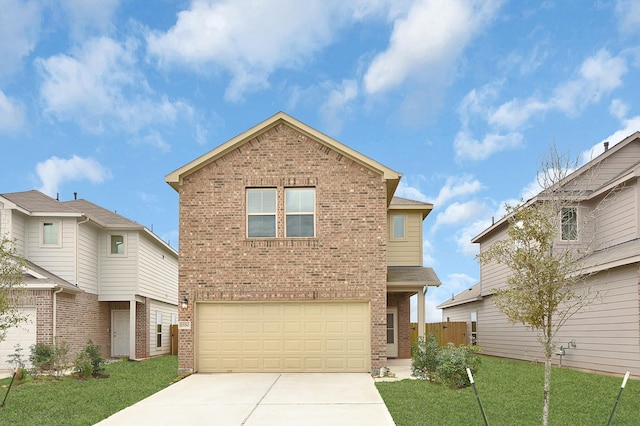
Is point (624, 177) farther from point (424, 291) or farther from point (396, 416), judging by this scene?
point (396, 416)

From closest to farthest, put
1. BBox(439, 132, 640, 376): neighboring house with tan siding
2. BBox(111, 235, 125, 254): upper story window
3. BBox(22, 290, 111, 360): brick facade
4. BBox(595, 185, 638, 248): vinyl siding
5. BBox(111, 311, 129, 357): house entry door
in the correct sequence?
BBox(439, 132, 640, 376): neighboring house with tan siding
BBox(595, 185, 638, 248): vinyl siding
BBox(22, 290, 111, 360): brick facade
BBox(111, 235, 125, 254): upper story window
BBox(111, 311, 129, 357): house entry door

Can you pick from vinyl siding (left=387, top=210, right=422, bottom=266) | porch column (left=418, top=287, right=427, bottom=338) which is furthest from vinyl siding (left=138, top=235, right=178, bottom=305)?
porch column (left=418, top=287, right=427, bottom=338)

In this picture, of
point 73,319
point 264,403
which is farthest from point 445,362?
point 73,319

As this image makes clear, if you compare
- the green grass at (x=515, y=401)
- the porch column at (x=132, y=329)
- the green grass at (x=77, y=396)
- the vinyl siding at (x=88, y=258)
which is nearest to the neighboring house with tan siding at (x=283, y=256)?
the green grass at (x=77, y=396)

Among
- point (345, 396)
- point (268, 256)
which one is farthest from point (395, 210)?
point (345, 396)

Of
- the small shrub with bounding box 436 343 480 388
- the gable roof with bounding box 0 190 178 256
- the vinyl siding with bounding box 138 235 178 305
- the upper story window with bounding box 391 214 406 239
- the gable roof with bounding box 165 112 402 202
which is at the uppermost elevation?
the gable roof with bounding box 165 112 402 202

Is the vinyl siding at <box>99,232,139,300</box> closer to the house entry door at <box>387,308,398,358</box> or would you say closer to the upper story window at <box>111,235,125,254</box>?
the upper story window at <box>111,235,125,254</box>

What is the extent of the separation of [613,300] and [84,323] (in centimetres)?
1864

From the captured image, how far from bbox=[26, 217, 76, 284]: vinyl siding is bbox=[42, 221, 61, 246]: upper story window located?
0.43ft

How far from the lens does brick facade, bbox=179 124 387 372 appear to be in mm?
18000

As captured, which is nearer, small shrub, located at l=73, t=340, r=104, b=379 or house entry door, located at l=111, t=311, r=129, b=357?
small shrub, located at l=73, t=340, r=104, b=379

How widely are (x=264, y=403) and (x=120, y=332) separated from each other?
16674mm

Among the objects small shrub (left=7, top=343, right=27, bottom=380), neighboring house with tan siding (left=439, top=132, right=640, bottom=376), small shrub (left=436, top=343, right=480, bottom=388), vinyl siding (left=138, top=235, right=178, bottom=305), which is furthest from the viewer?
vinyl siding (left=138, top=235, right=178, bottom=305)

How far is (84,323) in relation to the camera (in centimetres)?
2395
